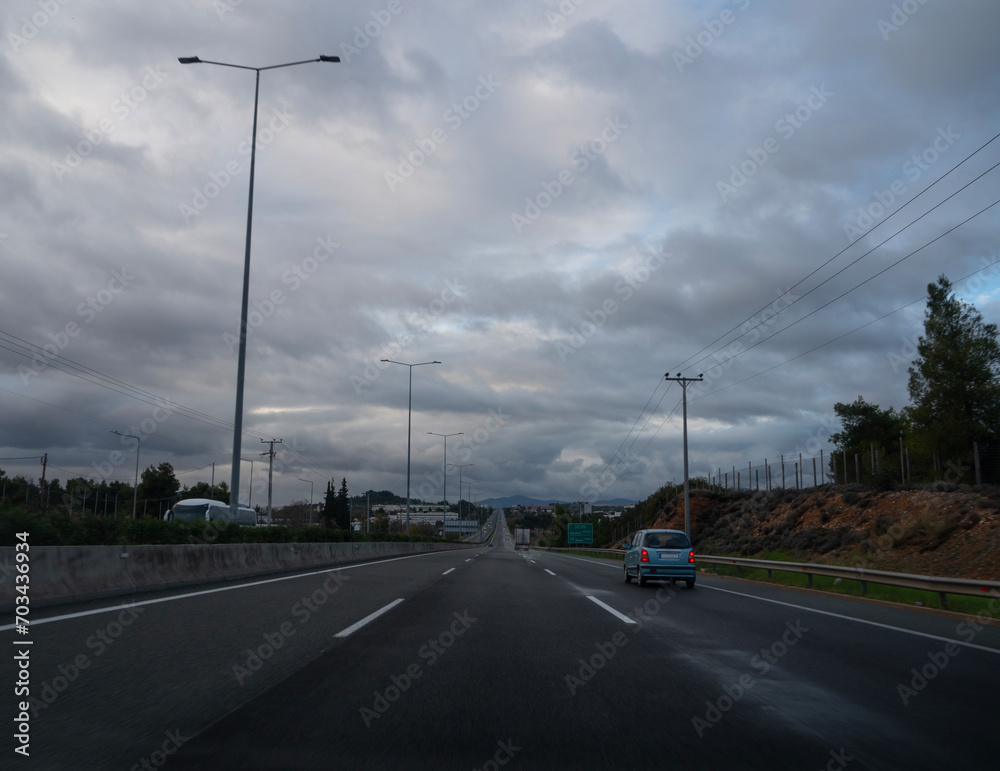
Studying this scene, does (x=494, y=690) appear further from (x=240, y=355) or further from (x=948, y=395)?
(x=948, y=395)

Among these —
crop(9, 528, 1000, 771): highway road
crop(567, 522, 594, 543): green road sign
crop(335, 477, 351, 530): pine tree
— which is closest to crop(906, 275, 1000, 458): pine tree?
crop(9, 528, 1000, 771): highway road

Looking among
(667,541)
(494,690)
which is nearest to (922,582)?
(667,541)

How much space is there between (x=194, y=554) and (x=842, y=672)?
1286 centimetres

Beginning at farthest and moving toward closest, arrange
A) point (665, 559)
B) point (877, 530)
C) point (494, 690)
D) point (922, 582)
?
point (877, 530), point (665, 559), point (922, 582), point (494, 690)

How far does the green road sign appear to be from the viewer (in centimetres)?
8856

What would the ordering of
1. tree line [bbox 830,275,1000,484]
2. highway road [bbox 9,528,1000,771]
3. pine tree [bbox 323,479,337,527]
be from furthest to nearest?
1. pine tree [bbox 323,479,337,527]
2. tree line [bbox 830,275,1000,484]
3. highway road [bbox 9,528,1000,771]

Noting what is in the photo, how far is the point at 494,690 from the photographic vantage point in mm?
6262

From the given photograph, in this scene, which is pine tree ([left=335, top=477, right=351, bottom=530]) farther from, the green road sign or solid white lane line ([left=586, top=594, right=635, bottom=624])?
solid white lane line ([left=586, top=594, right=635, bottom=624])

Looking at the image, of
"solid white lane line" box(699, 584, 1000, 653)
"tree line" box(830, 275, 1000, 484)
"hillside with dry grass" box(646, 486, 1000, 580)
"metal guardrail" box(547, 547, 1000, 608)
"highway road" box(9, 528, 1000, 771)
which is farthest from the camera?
"tree line" box(830, 275, 1000, 484)

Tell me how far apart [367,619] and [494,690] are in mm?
4562

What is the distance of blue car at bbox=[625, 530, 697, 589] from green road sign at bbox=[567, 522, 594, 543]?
6990 cm

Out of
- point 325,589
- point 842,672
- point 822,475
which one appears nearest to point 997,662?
point 842,672

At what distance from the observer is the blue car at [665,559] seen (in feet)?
61.5

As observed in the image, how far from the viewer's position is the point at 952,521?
84.7 ft
